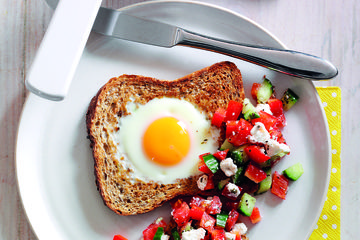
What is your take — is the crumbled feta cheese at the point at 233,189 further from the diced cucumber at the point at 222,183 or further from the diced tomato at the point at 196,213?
the diced tomato at the point at 196,213

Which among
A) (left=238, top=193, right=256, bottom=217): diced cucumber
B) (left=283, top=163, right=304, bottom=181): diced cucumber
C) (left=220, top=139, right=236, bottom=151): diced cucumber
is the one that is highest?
(left=220, top=139, right=236, bottom=151): diced cucumber

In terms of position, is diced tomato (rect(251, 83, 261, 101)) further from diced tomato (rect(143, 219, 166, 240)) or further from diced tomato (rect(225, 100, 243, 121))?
diced tomato (rect(143, 219, 166, 240))

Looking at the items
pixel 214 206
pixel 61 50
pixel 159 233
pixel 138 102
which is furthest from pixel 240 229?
pixel 61 50

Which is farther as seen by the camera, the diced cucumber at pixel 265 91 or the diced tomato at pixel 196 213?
the diced cucumber at pixel 265 91

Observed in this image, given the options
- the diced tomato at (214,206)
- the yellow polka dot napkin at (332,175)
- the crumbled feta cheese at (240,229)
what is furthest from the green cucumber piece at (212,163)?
the yellow polka dot napkin at (332,175)

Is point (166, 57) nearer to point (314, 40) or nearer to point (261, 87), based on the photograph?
point (261, 87)

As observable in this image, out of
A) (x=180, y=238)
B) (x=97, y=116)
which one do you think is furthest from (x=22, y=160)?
(x=180, y=238)

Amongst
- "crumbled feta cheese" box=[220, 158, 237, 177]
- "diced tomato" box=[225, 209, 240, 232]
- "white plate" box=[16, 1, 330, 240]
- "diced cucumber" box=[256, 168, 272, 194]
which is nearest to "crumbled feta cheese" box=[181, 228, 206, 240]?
"diced tomato" box=[225, 209, 240, 232]
